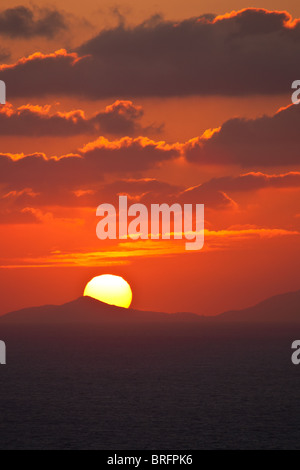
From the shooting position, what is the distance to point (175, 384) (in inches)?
5866

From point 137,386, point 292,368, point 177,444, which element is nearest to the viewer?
point 177,444

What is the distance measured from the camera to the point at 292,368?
603 feet

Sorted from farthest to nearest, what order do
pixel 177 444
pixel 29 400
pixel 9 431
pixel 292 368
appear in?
1. pixel 292 368
2. pixel 29 400
3. pixel 9 431
4. pixel 177 444

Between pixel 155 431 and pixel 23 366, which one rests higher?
pixel 23 366

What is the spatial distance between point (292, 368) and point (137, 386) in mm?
54491
